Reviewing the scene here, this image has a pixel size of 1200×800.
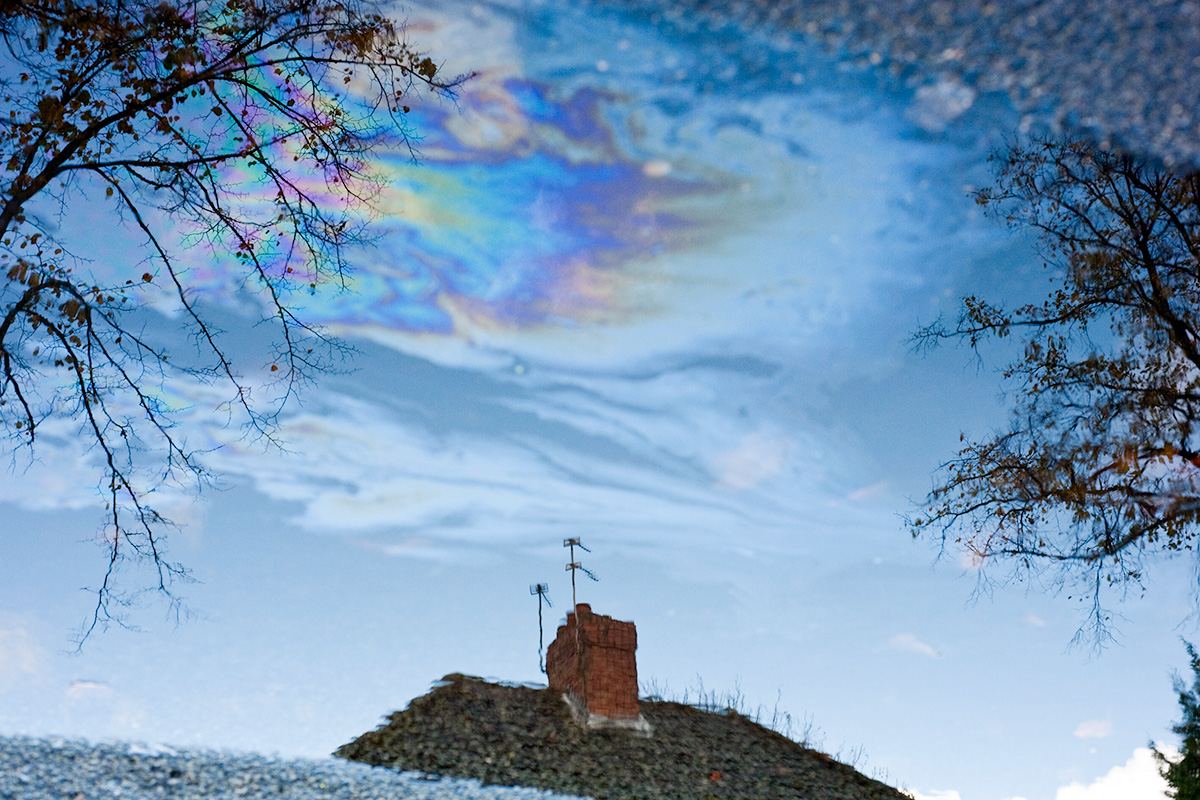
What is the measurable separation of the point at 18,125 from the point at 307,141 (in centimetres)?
312

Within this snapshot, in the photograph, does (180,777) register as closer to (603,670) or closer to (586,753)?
(586,753)

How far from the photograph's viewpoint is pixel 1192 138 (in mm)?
8195

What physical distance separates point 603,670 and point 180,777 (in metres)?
7.06

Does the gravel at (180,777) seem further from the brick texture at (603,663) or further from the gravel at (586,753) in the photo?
the brick texture at (603,663)

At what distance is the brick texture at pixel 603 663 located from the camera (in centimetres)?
1494

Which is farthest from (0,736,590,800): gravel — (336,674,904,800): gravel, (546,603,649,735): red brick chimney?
(546,603,649,735): red brick chimney

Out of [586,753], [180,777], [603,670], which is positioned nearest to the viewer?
[180,777]

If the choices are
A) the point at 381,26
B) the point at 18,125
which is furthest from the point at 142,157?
the point at 381,26

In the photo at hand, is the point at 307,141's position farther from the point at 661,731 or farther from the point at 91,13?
the point at 661,731

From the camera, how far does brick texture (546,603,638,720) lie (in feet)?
49.0

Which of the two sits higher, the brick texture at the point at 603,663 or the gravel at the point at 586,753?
the brick texture at the point at 603,663

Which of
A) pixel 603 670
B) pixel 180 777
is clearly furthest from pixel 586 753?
pixel 180 777

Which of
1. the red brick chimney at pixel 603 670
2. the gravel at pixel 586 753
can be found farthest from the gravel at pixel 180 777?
the red brick chimney at pixel 603 670

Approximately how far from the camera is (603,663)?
15.2 m
